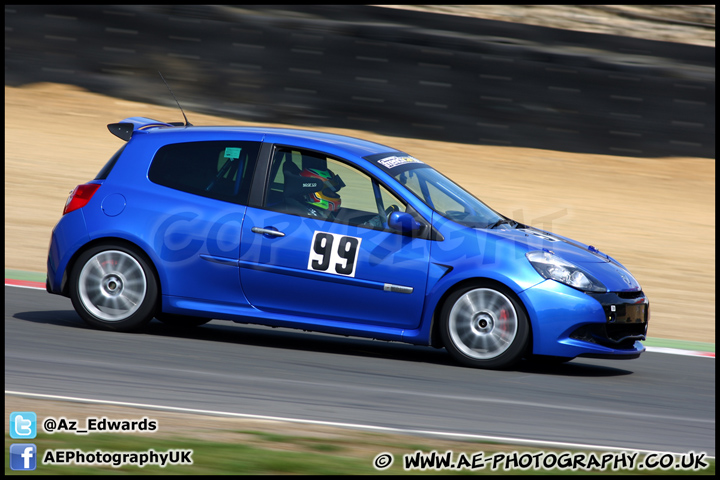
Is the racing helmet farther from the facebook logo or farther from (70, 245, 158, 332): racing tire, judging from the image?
the facebook logo

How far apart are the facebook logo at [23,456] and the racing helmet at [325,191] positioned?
3044 mm

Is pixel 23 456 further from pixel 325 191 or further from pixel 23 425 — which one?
pixel 325 191

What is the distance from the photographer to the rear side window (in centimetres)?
705

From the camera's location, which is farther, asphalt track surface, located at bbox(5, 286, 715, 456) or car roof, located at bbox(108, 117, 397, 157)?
car roof, located at bbox(108, 117, 397, 157)

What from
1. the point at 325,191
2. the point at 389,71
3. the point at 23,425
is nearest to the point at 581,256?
the point at 325,191

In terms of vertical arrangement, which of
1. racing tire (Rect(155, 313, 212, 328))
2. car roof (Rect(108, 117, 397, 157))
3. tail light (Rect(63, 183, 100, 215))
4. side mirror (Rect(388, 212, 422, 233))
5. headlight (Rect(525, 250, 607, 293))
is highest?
car roof (Rect(108, 117, 397, 157))

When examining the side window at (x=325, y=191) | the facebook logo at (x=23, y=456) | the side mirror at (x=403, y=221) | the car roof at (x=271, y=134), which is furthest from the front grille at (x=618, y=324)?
the facebook logo at (x=23, y=456)

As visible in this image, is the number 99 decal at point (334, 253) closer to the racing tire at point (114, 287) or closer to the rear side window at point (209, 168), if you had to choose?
the rear side window at point (209, 168)

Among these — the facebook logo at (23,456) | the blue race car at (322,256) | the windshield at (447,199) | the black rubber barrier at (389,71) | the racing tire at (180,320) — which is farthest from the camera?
the black rubber barrier at (389,71)

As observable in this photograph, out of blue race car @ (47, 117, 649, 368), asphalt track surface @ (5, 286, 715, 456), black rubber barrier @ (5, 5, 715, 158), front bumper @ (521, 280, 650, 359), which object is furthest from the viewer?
black rubber barrier @ (5, 5, 715, 158)

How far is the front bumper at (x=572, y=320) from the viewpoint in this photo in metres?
6.55

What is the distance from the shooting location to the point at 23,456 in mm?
4285

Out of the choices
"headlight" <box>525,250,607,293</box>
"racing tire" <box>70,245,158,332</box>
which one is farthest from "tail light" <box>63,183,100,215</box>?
"headlight" <box>525,250,607,293</box>

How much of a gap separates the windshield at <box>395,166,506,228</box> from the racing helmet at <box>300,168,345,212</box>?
0.48m
